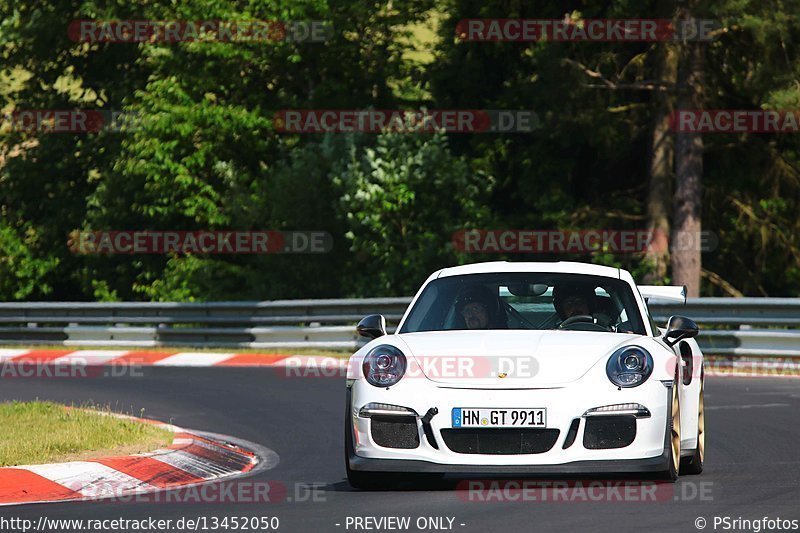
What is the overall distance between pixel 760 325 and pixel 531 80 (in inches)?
498

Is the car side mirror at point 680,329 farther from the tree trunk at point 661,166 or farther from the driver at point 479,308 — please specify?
the tree trunk at point 661,166

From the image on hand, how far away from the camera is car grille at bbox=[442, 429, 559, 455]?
8.50m

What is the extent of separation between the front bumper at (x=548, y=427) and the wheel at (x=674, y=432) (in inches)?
4.1

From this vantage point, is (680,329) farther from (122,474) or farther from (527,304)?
(122,474)

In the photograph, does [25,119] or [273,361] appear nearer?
[273,361]

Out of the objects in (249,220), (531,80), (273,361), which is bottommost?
(273,361)

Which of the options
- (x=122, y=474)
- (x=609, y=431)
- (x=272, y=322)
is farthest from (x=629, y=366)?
(x=272, y=322)

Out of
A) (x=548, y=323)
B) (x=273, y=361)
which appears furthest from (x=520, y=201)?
(x=548, y=323)

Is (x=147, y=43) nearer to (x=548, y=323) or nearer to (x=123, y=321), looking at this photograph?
(x=123, y=321)

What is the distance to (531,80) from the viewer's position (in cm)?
3192

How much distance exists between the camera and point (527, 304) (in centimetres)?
1037

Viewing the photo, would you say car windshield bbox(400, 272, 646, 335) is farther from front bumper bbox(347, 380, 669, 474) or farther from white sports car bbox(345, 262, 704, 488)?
front bumper bbox(347, 380, 669, 474)

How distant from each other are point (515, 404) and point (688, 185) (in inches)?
792

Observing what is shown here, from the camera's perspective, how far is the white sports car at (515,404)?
8.50 m
